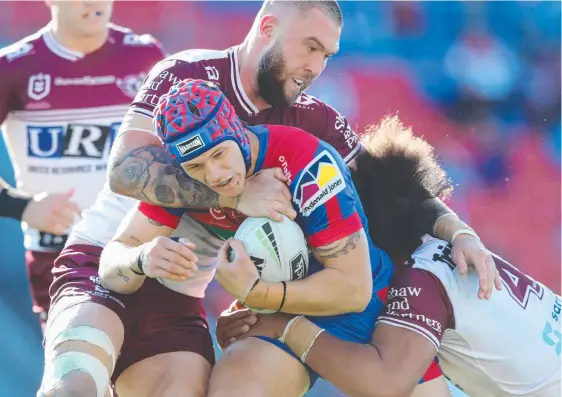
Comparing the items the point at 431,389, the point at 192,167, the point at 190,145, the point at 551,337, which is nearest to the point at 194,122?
the point at 190,145

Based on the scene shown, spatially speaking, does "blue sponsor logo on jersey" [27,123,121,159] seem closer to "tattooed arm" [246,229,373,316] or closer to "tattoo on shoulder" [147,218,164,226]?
"tattoo on shoulder" [147,218,164,226]

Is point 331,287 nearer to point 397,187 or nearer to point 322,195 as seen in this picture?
point 322,195

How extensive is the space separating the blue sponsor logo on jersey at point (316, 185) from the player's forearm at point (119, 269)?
64cm

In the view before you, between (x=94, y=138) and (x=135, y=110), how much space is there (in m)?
1.63

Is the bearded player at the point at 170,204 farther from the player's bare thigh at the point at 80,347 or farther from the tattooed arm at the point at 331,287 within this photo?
the tattooed arm at the point at 331,287

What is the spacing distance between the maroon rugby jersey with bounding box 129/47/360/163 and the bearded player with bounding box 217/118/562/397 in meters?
0.17

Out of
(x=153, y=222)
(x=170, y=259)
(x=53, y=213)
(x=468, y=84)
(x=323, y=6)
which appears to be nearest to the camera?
(x=170, y=259)

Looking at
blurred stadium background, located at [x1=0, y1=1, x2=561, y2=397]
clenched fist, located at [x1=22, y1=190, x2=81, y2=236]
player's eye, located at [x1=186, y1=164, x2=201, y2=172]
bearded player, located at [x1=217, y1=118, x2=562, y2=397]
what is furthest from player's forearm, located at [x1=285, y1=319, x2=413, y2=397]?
blurred stadium background, located at [x1=0, y1=1, x2=561, y2=397]

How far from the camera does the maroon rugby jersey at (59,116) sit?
5465 mm

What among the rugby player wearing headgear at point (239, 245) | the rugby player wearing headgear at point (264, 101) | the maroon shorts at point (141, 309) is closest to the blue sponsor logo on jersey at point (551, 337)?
the rugby player wearing headgear at point (264, 101)

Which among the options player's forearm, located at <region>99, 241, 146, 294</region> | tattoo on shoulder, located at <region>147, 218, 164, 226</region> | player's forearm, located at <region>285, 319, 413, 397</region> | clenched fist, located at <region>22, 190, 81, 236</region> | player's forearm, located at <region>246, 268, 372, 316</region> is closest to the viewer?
player's forearm, located at <region>246, 268, 372, 316</region>

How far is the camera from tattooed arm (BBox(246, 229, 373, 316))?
11.2 ft

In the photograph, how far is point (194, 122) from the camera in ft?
11.0

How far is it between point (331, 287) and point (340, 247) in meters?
0.15
